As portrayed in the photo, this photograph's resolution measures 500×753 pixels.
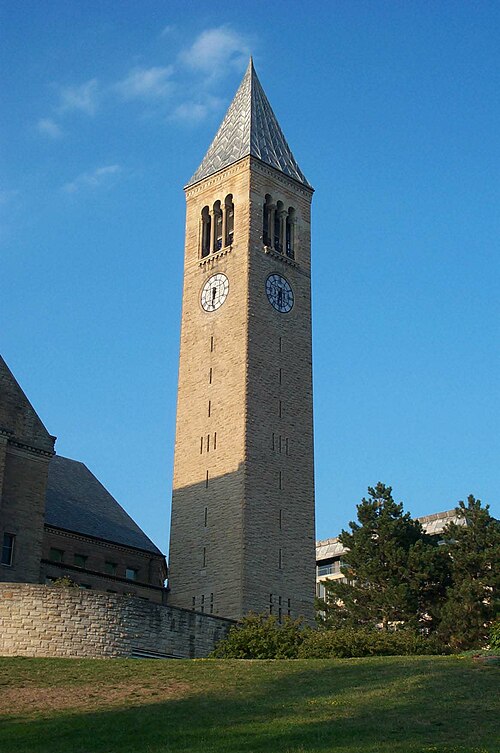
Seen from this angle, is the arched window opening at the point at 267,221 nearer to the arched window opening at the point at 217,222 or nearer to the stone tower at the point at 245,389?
the stone tower at the point at 245,389

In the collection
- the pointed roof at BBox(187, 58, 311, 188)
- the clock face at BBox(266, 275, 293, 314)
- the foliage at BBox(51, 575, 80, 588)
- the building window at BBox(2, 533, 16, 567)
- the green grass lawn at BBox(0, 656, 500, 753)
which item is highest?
the pointed roof at BBox(187, 58, 311, 188)

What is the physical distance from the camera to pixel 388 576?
179ft

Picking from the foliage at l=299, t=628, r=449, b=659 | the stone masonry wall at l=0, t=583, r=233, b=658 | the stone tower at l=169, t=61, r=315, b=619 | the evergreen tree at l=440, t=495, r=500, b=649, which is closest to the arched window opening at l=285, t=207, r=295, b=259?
the stone tower at l=169, t=61, r=315, b=619

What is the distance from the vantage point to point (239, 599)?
53531mm

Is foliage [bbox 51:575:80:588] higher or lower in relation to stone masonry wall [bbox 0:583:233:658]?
higher

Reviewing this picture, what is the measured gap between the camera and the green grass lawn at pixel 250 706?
83.4ft

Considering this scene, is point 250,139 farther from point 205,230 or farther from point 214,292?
point 214,292

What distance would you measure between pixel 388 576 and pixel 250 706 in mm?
25968

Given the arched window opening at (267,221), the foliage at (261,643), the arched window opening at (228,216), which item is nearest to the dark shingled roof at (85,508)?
the arched window opening at (228,216)

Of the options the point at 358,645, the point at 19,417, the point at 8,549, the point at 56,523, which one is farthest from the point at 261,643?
the point at 56,523

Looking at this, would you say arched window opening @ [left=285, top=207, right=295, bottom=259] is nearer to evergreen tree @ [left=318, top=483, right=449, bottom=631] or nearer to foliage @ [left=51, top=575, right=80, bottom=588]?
evergreen tree @ [left=318, top=483, right=449, bottom=631]

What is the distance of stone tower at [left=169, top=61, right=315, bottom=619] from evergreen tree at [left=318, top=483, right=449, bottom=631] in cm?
269

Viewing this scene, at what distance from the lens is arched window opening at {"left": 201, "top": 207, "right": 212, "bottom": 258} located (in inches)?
2576

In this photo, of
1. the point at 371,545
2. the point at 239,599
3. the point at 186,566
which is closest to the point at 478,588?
the point at 371,545
